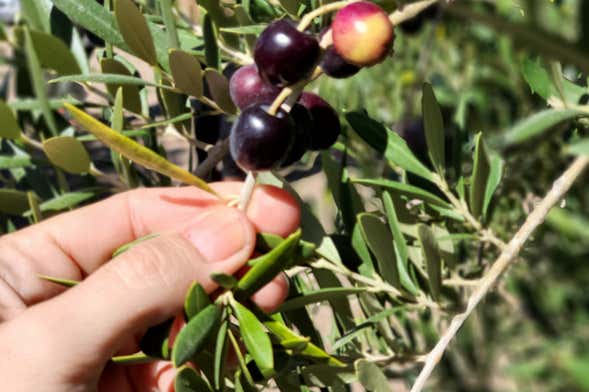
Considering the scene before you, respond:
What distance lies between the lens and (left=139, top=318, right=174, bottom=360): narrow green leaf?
0.63 meters

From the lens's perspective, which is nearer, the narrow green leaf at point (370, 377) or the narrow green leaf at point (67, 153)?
the narrow green leaf at point (370, 377)

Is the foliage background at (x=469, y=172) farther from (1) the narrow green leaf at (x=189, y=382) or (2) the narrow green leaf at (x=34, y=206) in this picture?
(1) the narrow green leaf at (x=189, y=382)

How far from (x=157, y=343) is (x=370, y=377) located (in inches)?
7.2

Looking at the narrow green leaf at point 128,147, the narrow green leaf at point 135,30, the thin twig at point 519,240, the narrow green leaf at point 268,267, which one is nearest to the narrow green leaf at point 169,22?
the narrow green leaf at point 135,30

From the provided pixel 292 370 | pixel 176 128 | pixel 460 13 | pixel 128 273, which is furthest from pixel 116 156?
pixel 460 13

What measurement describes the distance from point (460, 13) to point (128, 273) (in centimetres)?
57

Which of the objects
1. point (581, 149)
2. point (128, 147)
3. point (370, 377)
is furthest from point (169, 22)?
point (581, 149)

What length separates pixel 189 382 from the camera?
1.96 ft

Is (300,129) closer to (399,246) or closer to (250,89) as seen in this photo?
(250,89)

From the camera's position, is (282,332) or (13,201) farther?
(13,201)

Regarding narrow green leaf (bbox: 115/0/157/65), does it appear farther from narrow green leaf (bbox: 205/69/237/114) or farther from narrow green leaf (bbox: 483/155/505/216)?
narrow green leaf (bbox: 483/155/505/216)

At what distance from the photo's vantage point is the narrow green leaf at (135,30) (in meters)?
0.66

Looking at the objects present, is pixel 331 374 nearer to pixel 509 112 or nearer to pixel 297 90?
pixel 297 90

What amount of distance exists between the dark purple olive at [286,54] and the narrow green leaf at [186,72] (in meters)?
0.15
